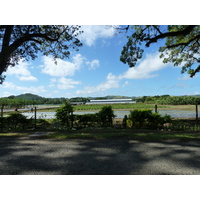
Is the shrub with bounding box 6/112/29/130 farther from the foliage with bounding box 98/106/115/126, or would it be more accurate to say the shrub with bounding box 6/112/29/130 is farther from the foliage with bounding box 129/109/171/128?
the foliage with bounding box 129/109/171/128

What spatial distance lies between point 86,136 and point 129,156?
2487 mm

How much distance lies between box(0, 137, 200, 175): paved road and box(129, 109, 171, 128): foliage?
3909 mm

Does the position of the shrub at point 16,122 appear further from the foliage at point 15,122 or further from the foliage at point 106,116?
the foliage at point 106,116

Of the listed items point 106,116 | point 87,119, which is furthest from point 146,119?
point 87,119

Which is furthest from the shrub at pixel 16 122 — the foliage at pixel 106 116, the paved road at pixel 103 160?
the paved road at pixel 103 160

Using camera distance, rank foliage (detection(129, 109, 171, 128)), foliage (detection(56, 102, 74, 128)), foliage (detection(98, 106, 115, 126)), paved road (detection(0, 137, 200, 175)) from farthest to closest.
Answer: foliage (detection(56, 102, 74, 128)), foliage (detection(98, 106, 115, 126)), foliage (detection(129, 109, 171, 128)), paved road (detection(0, 137, 200, 175))

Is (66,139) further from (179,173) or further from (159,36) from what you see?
(159,36)

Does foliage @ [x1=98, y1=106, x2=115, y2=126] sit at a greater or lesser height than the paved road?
greater

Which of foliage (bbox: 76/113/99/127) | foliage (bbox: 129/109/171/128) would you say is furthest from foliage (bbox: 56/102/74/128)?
foliage (bbox: 129/109/171/128)

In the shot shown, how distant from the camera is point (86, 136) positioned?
5.48m

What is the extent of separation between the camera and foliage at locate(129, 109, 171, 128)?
802cm

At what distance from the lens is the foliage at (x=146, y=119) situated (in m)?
8.02

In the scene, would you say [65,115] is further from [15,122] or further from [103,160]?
[103,160]

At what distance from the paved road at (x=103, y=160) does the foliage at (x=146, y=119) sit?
12.8ft
